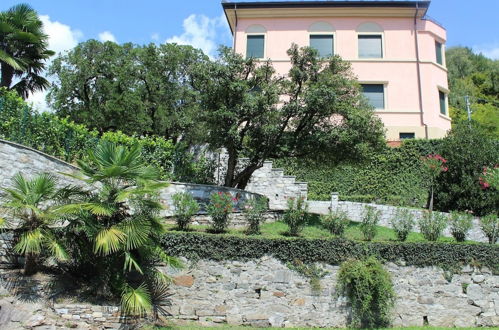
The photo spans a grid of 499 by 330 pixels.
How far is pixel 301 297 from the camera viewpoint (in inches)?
377

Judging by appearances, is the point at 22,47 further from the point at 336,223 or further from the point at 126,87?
the point at 336,223

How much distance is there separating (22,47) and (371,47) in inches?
740

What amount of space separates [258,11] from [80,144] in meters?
15.9

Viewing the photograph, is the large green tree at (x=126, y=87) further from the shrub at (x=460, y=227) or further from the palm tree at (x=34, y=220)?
the shrub at (x=460, y=227)

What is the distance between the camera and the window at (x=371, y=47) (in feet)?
82.2

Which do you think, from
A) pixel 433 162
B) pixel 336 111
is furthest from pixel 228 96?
pixel 433 162

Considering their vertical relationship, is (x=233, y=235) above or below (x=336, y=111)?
below

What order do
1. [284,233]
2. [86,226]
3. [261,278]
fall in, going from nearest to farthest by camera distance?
[86,226] → [261,278] → [284,233]

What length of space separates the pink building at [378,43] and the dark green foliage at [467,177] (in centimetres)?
701

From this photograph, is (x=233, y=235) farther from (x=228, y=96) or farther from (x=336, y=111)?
(x=336, y=111)

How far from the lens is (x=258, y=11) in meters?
25.5

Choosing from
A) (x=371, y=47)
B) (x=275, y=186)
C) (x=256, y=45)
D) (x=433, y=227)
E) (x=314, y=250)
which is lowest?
(x=314, y=250)

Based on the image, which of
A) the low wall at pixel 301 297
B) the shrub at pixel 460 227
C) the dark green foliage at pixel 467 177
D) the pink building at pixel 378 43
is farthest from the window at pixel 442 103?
the low wall at pixel 301 297

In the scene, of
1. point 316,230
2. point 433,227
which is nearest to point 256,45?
point 316,230
